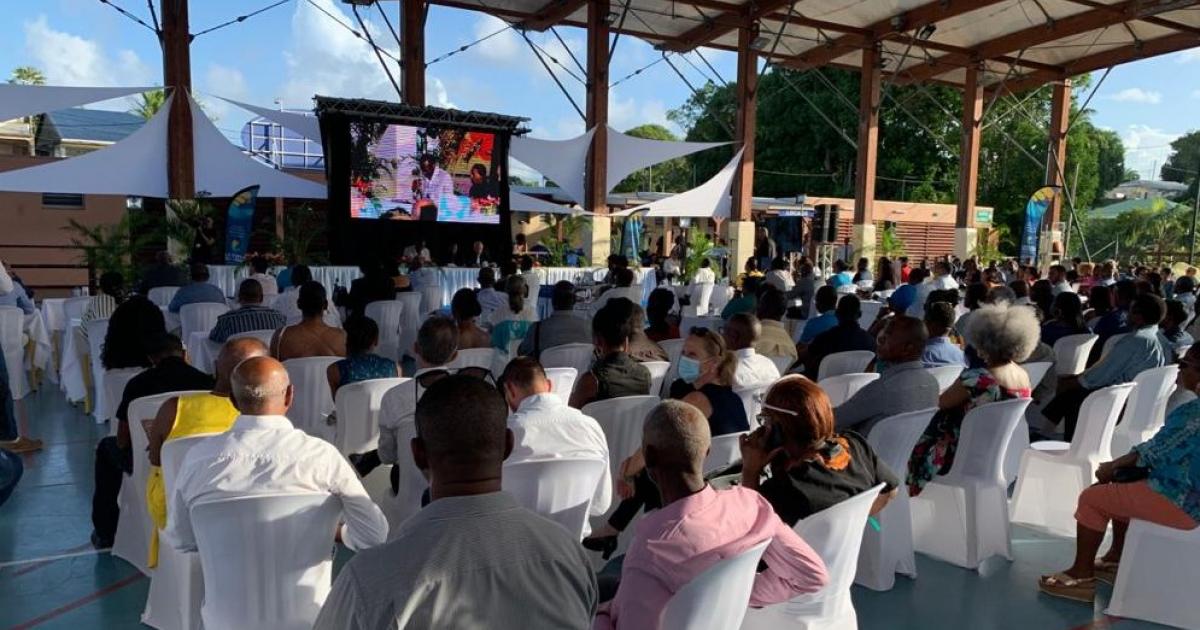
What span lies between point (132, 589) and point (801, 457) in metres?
2.53

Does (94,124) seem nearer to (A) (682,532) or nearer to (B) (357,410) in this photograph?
(B) (357,410)

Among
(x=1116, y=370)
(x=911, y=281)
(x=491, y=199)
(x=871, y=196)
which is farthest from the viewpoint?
(x=871, y=196)

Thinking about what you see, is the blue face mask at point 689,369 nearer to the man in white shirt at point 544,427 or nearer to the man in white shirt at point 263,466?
the man in white shirt at point 544,427

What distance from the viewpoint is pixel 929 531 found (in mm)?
3580

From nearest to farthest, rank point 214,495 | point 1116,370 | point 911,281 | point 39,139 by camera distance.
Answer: point 214,495 → point 1116,370 → point 911,281 → point 39,139

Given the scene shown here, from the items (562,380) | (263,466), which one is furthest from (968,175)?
(263,466)

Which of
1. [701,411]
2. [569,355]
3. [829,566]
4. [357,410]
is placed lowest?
[829,566]

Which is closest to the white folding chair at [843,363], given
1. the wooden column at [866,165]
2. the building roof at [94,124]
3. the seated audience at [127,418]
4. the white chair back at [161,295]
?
the seated audience at [127,418]

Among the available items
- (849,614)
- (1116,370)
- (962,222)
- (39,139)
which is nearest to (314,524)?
(849,614)

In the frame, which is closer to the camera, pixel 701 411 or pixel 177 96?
pixel 701 411

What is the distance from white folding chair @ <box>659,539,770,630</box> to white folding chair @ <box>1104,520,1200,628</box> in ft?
6.50

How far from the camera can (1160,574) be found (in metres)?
2.97

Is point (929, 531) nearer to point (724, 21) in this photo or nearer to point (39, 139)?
point (724, 21)

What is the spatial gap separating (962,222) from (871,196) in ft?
8.78
